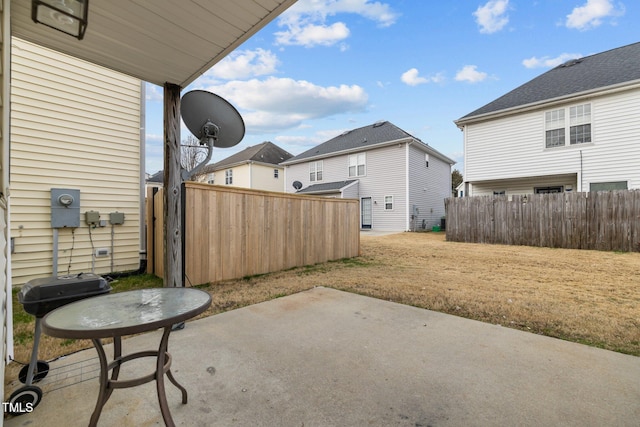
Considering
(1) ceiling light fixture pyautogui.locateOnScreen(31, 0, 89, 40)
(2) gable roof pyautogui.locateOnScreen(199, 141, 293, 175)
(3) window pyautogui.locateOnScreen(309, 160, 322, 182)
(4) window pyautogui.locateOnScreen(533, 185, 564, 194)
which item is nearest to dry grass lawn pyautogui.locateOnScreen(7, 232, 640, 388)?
(1) ceiling light fixture pyautogui.locateOnScreen(31, 0, 89, 40)

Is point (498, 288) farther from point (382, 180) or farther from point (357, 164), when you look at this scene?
point (357, 164)

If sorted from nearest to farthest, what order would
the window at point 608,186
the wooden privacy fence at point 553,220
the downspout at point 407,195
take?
the wooden privacy fence at point 553,220 < the window at point 608,186 < the downspout at point 407,195

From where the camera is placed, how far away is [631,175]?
32.0ft

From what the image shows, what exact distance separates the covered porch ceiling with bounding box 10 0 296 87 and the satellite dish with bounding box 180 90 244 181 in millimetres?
346

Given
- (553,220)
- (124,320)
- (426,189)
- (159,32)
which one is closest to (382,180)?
(426,189)

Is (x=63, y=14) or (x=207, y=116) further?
(x=207, y=116)

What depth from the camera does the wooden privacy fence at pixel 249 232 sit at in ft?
15.3

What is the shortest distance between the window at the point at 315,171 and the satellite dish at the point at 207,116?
1724 cm

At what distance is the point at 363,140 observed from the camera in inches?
731

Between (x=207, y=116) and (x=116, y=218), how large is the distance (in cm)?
370

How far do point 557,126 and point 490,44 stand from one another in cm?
418

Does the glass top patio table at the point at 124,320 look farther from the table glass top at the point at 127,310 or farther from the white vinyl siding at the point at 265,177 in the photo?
the white vinyl siding at the point at 265,177

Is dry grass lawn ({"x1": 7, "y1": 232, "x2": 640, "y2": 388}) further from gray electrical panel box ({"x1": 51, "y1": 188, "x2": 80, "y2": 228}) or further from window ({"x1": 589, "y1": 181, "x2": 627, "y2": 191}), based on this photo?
window ({"x1": 589, "y1": 181, "x2": 627, "y2": 191})

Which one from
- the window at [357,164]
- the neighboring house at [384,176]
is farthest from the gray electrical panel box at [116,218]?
the window at [357,164]
